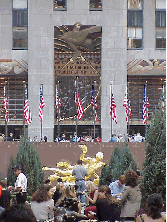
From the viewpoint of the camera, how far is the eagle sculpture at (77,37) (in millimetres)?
58525

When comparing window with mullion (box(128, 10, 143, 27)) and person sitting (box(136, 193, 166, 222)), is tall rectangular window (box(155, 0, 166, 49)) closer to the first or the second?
window with mullion (box(128, 10, 143, 27))

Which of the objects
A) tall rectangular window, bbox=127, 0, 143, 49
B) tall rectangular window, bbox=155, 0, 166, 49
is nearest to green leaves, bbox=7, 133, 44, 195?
tall rectangular window, bbox=127, 0, 143, 49

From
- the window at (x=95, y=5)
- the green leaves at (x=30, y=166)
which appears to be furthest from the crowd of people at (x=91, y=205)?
the window at (x=95, y=5)

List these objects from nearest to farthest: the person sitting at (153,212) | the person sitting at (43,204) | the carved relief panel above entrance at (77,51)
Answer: the person sitting at (153,212), the person sitting at (43,204), the carved relief panel above entrance at (77,51)

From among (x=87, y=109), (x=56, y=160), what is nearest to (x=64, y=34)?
(x=87, y=109)

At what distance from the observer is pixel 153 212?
31.4 feet

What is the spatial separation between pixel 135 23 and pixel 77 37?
234 inches

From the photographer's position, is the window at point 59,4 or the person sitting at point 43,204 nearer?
the person sitting at point 43,204

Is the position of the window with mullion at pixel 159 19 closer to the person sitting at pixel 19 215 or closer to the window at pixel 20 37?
the window at pixel 20 37

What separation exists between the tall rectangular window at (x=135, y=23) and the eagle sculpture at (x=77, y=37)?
4.07 metres

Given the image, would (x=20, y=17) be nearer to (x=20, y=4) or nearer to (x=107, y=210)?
(x=20, y=4)

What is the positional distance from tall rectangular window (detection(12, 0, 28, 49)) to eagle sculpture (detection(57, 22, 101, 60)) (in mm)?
3549

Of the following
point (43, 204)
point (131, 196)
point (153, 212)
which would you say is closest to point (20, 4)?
point (131, 196)

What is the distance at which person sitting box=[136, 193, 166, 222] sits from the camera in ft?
31.3
